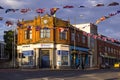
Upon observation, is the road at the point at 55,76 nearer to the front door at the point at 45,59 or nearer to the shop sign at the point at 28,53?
the front door at the point at 45,59

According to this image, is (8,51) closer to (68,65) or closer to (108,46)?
(68,65)

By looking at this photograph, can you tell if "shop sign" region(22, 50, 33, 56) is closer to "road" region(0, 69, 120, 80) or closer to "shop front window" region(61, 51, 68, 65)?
"shop front window" region(61, 51, 68, 65)

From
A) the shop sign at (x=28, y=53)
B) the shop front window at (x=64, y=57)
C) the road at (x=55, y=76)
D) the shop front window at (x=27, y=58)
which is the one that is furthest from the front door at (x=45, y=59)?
the road at (x=55, y=76)

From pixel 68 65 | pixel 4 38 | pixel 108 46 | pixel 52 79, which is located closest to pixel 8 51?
pixel 4 38

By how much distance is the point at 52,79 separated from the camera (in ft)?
102

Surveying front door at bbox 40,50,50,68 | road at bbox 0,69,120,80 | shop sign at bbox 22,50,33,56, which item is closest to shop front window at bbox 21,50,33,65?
shop sign at bbox 22,50,33,56

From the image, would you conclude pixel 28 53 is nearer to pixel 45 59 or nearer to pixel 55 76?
pixel 45 59

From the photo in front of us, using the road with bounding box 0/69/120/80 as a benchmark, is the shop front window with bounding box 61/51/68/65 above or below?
above

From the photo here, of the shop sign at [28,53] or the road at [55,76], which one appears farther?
the shop sign at [28,53]

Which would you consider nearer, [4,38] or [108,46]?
[4,38]

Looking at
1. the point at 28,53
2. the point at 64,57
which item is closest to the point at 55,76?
the point at 64,57

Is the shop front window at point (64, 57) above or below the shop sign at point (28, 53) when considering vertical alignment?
below

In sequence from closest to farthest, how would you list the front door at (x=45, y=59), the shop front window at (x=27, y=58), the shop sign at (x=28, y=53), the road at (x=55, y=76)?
1. the road at (x=55, y=76)
2. the front door at (x=45, y=59)
3. the shop front window at (x=27, y=58)
4. the shop sign at (x=28, y=53)

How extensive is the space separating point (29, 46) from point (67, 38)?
25.9 feet
